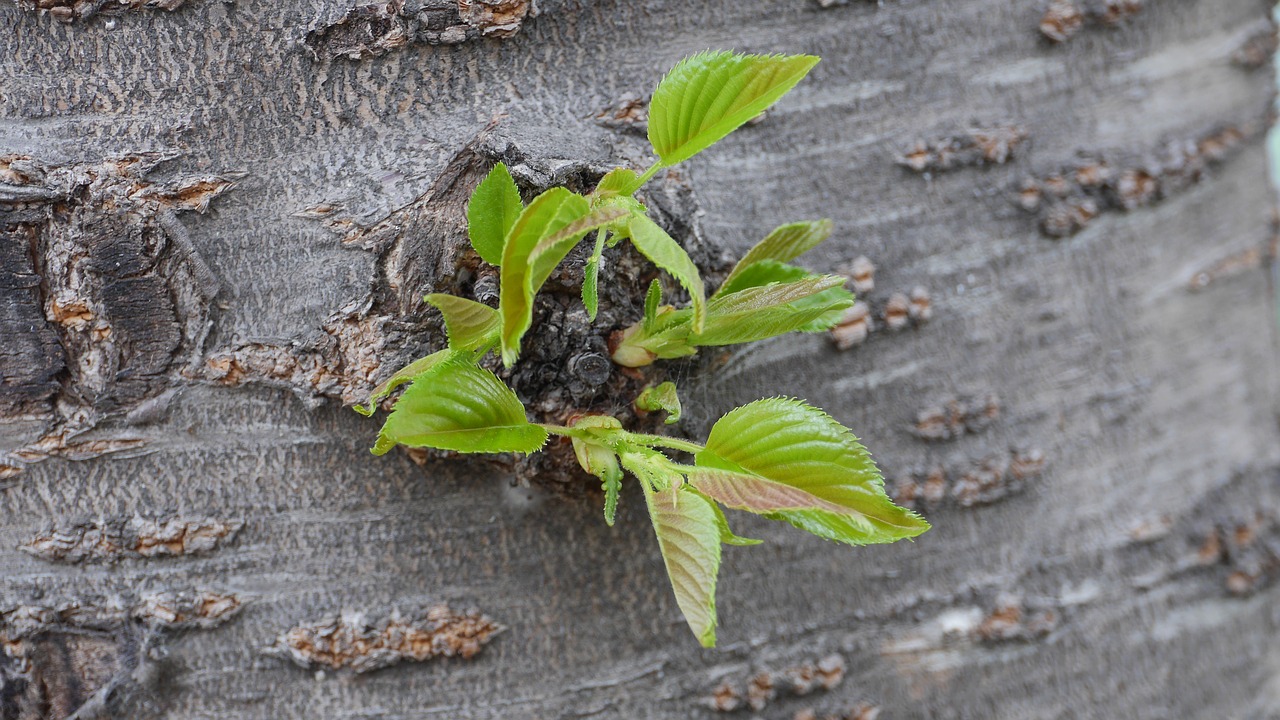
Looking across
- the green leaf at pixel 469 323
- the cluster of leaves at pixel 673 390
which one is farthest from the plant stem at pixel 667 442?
the green leaf at pixel 469 323

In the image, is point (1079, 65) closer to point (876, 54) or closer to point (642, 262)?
point (876, 54)

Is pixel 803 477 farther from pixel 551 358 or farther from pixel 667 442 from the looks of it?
pixel 551 358

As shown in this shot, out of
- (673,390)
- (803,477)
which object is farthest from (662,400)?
(803,477)

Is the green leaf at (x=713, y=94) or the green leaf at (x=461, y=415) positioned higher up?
the green leaf at (x=713, y=94)

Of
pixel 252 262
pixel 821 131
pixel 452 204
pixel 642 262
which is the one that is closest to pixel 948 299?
pixel 821 131

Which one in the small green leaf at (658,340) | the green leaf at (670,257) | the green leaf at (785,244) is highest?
the green leaf at (670,257)

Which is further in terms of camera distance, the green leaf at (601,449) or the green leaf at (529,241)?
the green leaf at (601,449)

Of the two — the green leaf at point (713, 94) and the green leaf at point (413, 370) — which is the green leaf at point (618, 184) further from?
the green leaf at point (413, 370)
